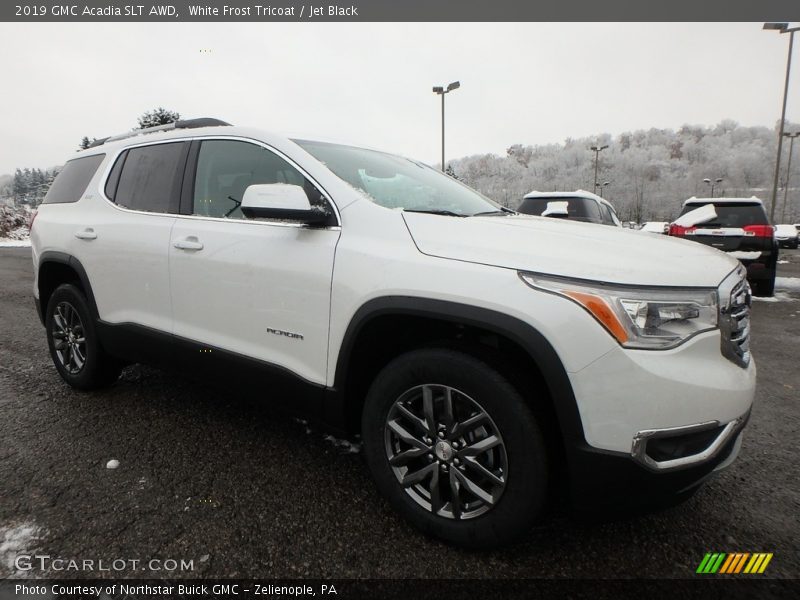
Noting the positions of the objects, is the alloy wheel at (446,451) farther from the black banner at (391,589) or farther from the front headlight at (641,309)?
the front headlight at (641,309)

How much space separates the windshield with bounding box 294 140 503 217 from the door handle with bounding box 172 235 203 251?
760 mm

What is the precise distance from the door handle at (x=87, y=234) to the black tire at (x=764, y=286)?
8.79 meters

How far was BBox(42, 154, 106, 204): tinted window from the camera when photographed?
11.6ft

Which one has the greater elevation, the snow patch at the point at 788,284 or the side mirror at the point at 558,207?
the side mirror at the point at 558,207

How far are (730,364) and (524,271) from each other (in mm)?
806

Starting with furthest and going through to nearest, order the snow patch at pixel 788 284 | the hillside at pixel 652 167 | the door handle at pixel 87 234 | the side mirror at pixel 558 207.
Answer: the hillside at pixel 652 167 < the snow patch at pixel 788 284 < the side mirror at pixel 558 207 < the door handle at pixel 87 234

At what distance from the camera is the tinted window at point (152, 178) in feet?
9.56

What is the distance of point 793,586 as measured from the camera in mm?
1730

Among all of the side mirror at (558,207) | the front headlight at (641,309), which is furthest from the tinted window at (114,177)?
the side mirror at (558,207)

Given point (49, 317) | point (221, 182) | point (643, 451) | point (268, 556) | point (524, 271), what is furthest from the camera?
point (49, 317)

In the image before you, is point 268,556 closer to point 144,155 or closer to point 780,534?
point 780,534

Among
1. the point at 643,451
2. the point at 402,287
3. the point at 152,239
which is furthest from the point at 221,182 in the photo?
the point at 643,451

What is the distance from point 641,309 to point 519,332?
1.30 ft

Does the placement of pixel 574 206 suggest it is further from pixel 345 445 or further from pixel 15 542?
pixel 15 542
